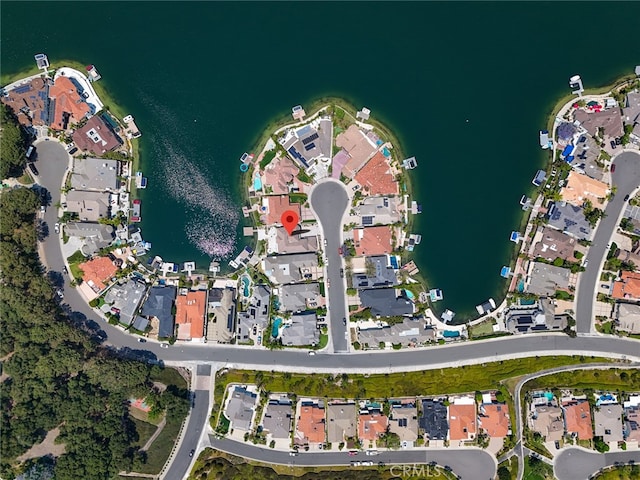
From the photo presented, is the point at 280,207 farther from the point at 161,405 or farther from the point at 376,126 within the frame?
the point at 161,405

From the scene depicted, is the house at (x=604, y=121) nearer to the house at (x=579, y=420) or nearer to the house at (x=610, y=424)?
the house at (x=579, y=420)

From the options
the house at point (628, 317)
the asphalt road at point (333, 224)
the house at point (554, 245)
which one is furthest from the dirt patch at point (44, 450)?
the house at point (628, 317)

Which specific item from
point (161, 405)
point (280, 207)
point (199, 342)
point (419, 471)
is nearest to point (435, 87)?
point (280, 207)

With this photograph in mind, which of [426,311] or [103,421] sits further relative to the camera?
[426,311]

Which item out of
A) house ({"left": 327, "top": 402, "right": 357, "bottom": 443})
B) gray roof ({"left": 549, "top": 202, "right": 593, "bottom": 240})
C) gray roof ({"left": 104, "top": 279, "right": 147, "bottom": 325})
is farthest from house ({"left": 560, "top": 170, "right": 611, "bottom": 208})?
gray roof ({"left": 104, "top": 279, "right": 147, "bottom": 325})

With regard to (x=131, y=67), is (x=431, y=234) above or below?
below

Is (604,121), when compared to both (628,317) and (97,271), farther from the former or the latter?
(97,271)

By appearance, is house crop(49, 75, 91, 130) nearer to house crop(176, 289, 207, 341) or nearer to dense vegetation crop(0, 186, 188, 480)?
dense vegetation crop(0, 186, 188, 480)
